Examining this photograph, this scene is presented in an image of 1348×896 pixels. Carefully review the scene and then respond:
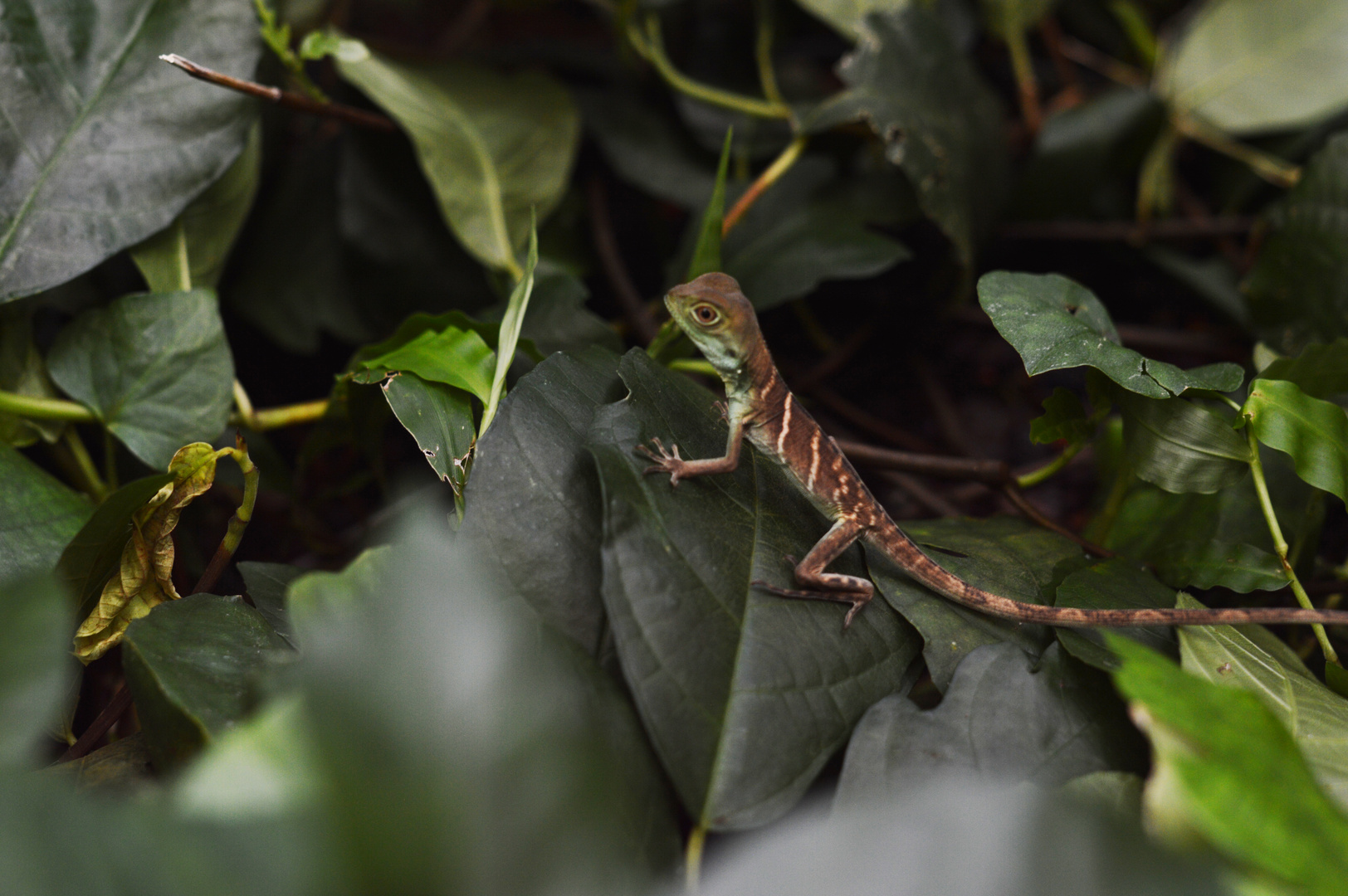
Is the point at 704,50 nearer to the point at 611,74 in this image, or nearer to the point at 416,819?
the point at 611,74

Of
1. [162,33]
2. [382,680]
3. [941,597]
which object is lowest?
[941,597]

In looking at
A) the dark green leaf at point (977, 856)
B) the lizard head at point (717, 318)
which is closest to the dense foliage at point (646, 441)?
the dark green leaf at point (977, 856)

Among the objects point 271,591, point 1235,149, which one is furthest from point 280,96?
point 1235,149

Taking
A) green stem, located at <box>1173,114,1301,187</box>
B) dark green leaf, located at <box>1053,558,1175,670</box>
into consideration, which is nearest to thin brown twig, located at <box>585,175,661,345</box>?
dark green leaf, located at <box>1053,558,1175,670</box>

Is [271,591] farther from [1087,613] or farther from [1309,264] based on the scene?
[1309,264]

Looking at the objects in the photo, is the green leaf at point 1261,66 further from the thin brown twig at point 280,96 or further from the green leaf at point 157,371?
the green leaf at point 157,371

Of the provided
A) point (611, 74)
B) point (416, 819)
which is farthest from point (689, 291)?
point (611, 74)
